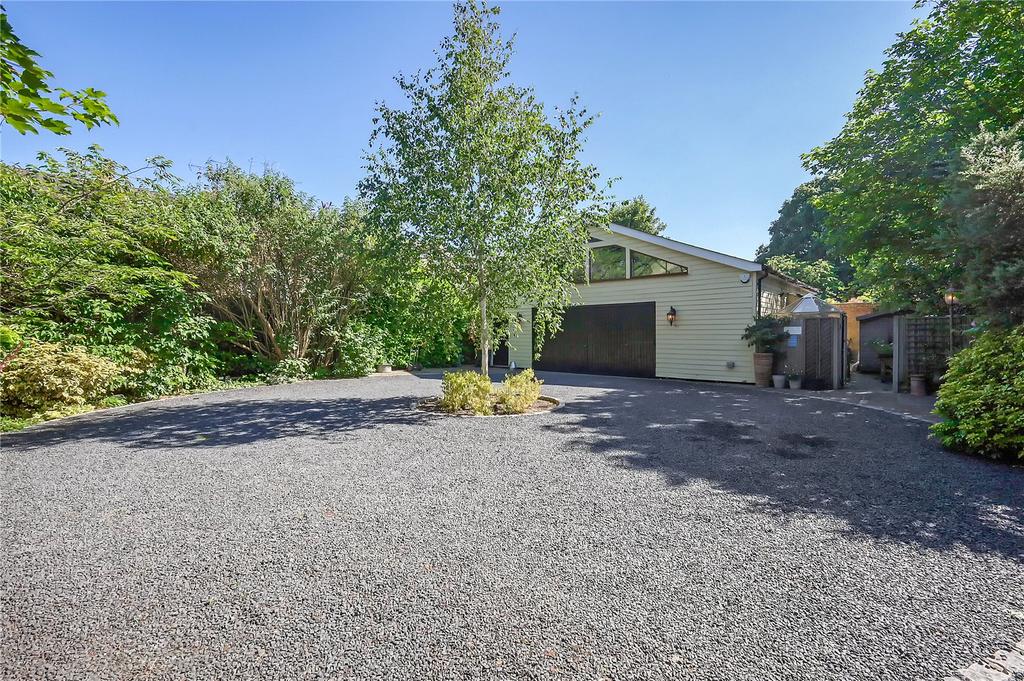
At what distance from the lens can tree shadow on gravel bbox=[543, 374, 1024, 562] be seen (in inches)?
108

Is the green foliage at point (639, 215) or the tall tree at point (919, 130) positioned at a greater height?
the green foliage at point (639, 215)

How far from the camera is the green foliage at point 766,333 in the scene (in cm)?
955

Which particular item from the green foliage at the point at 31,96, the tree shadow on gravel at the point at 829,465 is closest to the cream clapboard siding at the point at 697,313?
the tree shadow on gravel at the point at 829,465

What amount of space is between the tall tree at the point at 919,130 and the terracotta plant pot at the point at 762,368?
235 cm

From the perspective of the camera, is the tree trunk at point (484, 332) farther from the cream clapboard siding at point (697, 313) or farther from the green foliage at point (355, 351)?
the green foliage at point (355, 351)

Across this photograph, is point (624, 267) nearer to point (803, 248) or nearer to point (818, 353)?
point (818, 353)

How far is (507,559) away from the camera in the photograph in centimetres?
229

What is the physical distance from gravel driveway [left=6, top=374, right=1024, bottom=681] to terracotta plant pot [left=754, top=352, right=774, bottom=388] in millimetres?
5218

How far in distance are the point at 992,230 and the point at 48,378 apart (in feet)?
38.3

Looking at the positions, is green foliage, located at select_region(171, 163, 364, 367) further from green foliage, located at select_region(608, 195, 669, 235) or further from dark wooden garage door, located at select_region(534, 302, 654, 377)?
green foliage, located at select_region(608, 195, 669, 235)

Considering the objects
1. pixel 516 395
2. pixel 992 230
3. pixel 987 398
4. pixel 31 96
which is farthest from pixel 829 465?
pixel 31 96

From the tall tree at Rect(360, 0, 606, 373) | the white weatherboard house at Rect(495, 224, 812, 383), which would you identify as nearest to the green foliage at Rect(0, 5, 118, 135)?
the tall tree at Rect(360, 0, 606, 373)

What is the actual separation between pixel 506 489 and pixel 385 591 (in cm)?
145

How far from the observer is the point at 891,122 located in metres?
8.45
